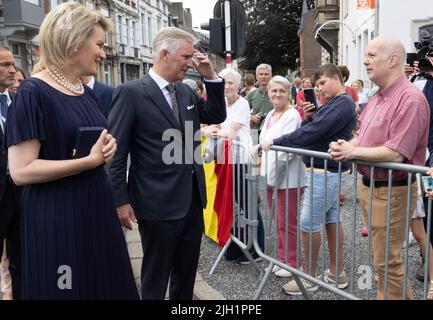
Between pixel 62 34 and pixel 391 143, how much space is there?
72.8 inches

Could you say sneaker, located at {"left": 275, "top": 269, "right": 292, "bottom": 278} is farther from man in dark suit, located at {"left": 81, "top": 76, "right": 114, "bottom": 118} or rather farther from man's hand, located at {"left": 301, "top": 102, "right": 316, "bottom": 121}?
man in dark suit, located at {"left": 81, "top": 76, "right": 114, "bottom": 118}

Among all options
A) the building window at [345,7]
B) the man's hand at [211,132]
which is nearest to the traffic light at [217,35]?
the man's hand at [211,132]

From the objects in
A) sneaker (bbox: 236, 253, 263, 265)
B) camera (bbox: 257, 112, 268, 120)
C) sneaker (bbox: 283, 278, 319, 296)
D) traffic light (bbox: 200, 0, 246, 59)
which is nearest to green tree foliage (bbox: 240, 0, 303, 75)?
camera (bbox: 257, 112, 268, 120)

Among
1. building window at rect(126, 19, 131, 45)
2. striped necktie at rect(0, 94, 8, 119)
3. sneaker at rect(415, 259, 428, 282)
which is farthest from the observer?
building window at rect(126, 19, 131, 45)

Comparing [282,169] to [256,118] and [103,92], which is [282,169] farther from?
[256,118]

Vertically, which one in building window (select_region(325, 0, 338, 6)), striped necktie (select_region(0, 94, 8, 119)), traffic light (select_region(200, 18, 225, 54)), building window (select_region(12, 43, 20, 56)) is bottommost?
striped necktie (select_region(0, 94, 8, 119))

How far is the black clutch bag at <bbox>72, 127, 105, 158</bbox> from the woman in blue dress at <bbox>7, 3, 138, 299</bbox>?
26 millimetres

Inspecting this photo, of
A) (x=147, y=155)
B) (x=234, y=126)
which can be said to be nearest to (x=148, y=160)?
(x=147, y=155)

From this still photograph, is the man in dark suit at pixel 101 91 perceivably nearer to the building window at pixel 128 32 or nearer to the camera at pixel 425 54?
the camera at pixel 425 54

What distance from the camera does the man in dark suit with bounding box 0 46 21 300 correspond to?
313 centimetres

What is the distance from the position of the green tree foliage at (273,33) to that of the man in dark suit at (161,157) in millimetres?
38396

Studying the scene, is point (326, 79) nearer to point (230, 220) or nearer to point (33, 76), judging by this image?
point (230, 220)

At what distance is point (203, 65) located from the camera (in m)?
2.78
